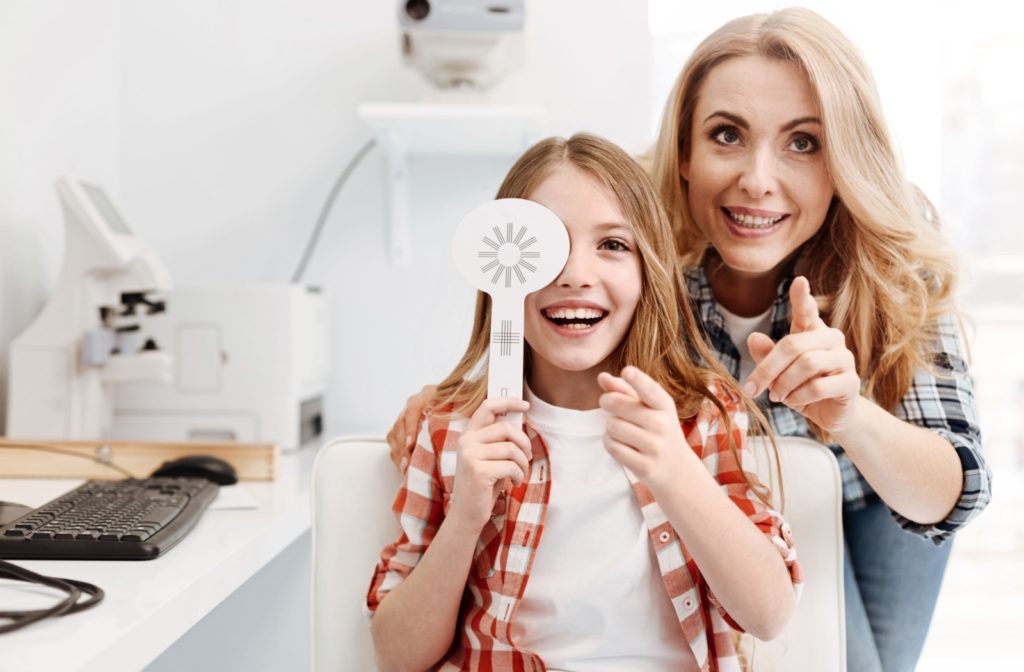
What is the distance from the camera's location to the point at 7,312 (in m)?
1.64

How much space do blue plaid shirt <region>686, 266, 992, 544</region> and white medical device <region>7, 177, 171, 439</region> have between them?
0.88 m

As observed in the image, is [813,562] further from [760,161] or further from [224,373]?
[224,373]

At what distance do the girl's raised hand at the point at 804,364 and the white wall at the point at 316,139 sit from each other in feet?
3.84

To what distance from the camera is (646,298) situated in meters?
0.99

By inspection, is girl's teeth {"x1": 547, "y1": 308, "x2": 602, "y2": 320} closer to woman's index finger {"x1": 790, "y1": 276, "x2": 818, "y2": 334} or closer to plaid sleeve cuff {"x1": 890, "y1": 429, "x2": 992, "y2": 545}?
woman's index finger {"x1": 790, "y1": 276, "x2": 818, "y2": 334}

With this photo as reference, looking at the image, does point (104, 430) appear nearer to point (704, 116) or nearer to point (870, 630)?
point (704, 116)

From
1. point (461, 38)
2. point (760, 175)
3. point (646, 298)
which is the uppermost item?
point (461, 38)

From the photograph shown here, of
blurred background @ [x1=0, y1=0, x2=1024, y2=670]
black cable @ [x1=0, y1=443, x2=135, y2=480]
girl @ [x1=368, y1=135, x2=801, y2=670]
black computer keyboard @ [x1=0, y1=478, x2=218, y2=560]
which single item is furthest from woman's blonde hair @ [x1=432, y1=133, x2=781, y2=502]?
blurred background @ [x1=0, y1=0, x2=1024, y2=670]

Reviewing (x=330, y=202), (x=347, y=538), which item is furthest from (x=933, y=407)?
(x=330, y=202)

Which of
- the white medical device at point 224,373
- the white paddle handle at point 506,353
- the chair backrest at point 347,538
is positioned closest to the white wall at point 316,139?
the white medical device at point 224,373

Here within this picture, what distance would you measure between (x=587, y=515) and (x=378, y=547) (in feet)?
0.82

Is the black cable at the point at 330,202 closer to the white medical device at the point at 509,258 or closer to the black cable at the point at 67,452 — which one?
the black cable at the point at 67,452

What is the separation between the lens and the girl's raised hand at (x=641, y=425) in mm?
791

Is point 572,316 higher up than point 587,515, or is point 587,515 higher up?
point 572,316
